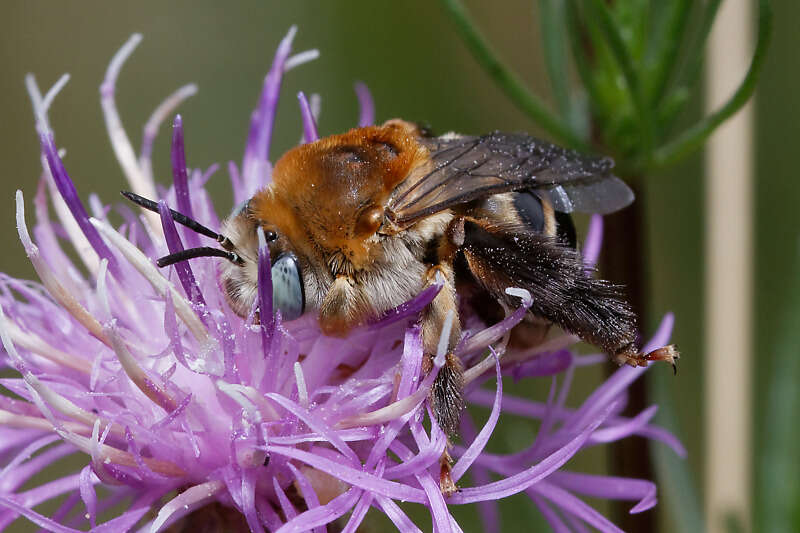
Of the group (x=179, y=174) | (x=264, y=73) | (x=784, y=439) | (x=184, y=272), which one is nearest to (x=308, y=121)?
(x=179, y=174)

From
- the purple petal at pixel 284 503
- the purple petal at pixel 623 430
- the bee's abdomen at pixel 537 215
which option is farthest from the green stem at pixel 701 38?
the purple petal at pixel 284 503

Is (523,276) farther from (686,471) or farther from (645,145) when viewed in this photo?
(686,471)

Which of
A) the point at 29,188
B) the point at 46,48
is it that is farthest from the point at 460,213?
the point at 46,48

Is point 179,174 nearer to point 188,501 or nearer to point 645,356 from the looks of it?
point 188,501

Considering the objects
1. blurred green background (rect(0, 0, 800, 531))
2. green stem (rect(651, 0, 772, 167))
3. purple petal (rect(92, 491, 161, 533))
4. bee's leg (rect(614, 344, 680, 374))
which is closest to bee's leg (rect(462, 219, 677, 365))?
bee's leg (rect(614, 344, 680, 374))

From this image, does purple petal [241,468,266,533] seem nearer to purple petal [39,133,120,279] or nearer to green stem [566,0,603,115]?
purple petal [39,133,120,279]

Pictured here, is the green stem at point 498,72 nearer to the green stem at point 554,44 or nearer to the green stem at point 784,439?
the green stem at point 554,44
